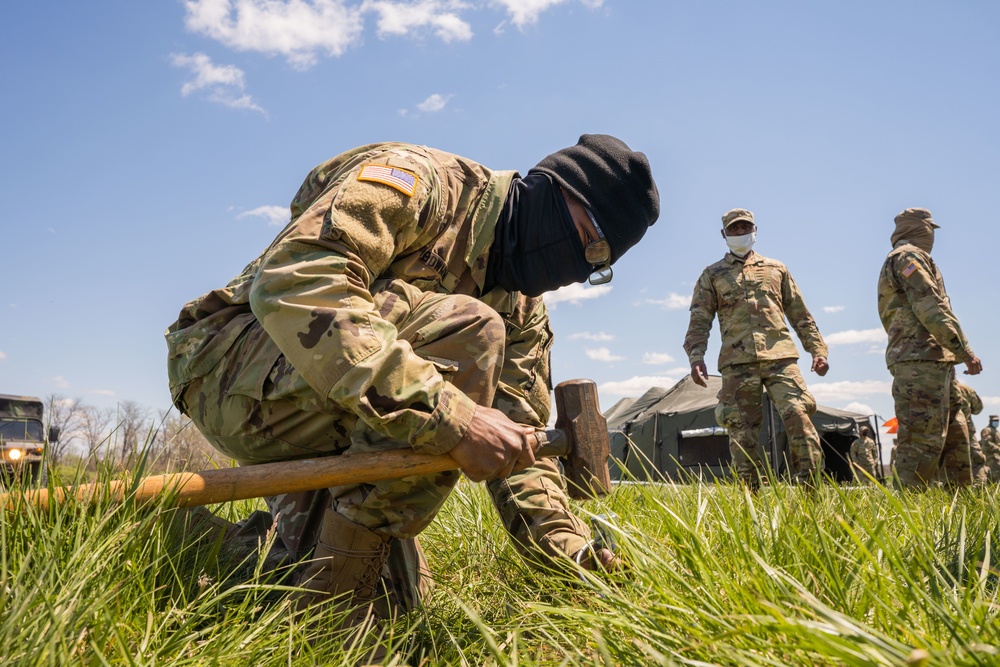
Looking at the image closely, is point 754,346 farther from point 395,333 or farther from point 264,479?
point 264,479

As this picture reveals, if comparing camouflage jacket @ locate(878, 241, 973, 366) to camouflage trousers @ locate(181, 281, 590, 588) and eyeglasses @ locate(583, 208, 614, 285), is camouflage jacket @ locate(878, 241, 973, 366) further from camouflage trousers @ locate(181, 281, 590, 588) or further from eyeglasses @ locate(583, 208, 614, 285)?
camouflage trousers @ locate(181, 281, 590, 588)

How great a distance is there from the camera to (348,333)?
2045mm

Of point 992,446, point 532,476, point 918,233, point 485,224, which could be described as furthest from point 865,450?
point 485,224

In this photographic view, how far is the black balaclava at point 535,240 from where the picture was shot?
110 inches

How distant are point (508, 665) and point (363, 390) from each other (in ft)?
2.94

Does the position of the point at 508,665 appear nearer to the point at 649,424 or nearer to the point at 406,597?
the point at 406,597

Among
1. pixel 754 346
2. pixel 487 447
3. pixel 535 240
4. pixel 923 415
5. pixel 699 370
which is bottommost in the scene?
pixel 923 415

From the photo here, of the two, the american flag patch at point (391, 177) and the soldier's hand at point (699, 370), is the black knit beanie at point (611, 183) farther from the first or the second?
the soldier's hand at point (699, 370)

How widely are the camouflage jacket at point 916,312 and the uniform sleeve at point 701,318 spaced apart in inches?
56.3

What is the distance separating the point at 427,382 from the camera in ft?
6.89

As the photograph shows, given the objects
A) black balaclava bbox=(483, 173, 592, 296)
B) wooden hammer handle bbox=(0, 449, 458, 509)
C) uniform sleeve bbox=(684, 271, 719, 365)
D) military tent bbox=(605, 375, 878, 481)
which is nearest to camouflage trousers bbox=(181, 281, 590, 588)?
wooden hammer handle bbox=(0, 449, 458, 509)

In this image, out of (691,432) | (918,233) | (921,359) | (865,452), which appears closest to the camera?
(921,359)

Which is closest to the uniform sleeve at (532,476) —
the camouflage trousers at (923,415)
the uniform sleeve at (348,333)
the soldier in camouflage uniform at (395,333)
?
the soldier in camouflage uniform at (395,333)

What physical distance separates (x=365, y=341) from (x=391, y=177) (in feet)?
1.74
